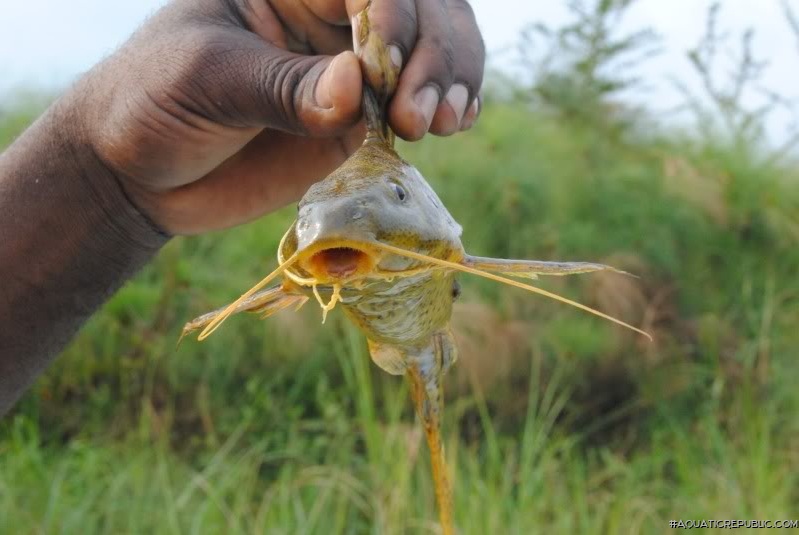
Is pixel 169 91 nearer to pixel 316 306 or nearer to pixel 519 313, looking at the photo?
pixel 316 306

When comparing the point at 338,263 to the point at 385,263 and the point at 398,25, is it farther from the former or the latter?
the point at 398,25

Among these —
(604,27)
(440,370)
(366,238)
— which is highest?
(366,238)

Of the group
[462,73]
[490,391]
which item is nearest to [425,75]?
[462,73]

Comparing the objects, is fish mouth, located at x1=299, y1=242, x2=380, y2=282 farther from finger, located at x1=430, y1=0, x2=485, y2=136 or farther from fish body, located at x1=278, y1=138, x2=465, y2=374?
finger, located at x1=430, y1=0, x2=485, y2=136

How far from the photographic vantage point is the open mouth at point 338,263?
0.71 m

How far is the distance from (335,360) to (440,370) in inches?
95.0

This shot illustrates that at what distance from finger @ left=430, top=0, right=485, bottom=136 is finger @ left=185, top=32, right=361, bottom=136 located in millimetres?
154

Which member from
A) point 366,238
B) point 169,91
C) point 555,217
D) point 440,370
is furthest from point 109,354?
point 366,238

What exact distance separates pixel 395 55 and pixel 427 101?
0.07 m

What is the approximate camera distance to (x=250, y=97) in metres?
1.11

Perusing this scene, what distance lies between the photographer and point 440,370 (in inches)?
39.4

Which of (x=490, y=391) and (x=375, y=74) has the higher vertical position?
(x=375, y=74)

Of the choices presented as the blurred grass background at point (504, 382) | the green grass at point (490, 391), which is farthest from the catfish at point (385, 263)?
the green grass at point (490, 391)

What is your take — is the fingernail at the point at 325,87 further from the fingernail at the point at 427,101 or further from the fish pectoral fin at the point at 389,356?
the fish pectoral fin at the point at 389,356
